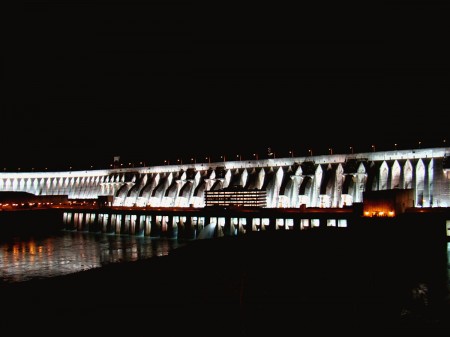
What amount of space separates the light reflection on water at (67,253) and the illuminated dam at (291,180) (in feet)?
40.2

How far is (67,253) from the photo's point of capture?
3073 cm

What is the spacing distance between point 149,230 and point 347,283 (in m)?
30.8

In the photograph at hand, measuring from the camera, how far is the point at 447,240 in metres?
25.5

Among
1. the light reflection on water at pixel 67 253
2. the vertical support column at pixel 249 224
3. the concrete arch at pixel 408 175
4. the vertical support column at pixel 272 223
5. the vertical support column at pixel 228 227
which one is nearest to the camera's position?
the light reflection on water at pixel 67 253

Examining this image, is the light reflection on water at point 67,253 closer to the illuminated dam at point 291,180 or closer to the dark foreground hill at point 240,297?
the dark foreground hill at point 240,297

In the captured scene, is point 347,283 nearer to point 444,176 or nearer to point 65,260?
point 65,260

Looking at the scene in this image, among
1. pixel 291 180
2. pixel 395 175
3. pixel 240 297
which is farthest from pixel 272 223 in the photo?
pixel 240 297

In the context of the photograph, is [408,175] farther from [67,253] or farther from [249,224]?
[67,253]

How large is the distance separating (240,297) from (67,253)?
867 inches

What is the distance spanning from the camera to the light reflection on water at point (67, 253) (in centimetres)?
2333

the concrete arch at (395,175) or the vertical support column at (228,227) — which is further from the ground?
the concrete arch at (395,175)

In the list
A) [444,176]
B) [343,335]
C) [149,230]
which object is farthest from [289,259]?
[149,230]

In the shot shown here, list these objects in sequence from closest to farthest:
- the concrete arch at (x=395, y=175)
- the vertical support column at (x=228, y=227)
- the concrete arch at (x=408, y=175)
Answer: the concrete arch at (x=408, y=175) → the concrete arch at (x=395, y=175) → the vertical support column at (x=228, y=227)

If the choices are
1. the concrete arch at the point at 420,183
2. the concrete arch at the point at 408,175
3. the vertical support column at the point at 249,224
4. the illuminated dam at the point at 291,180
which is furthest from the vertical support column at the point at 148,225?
the concrete arch at the point at 420,183
